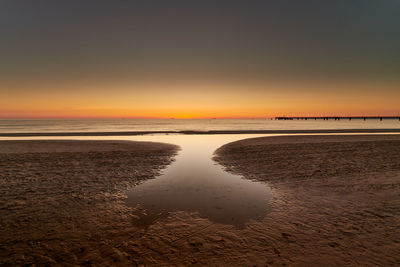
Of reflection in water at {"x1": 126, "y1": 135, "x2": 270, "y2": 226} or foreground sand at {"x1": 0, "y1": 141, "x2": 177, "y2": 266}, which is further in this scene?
reflection in water at {"x1": 126, "y1": 135, "x2": 270, "y2": 226}

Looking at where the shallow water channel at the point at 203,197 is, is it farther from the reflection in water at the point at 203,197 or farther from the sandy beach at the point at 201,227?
the sandy beach at the point at 201,227

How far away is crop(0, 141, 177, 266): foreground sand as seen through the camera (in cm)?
519

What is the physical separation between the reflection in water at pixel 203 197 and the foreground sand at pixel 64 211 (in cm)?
79

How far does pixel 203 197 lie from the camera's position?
9.27 meters

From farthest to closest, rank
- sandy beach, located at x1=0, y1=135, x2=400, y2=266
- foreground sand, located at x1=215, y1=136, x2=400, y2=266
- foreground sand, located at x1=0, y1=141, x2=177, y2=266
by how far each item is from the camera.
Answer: foreground sand, located at x1=0, y1=141, x2=177, y2=266, foreground sand, located at x1=215, y1=136, x2=400, y2=266, sandy beach, located at x1=0, y1=135, x2=400, y2=266

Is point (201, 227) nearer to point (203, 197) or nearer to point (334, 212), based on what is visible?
point (203, 197)

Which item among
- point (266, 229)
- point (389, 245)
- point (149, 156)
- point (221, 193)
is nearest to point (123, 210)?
point (221, 193)

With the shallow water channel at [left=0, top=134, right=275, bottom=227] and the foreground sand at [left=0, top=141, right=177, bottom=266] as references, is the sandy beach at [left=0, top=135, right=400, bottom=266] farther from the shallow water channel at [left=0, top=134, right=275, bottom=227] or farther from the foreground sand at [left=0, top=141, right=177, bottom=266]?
the shallow water channel at [left=0, top=134, right=275, bottom=227]

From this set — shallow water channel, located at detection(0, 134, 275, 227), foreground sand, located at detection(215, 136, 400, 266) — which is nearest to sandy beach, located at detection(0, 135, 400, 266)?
foreground sand, located at detection(215, 136, 400, 266)

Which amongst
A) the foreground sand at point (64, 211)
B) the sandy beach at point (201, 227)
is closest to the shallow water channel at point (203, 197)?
the sandy beach at point (201, 227)

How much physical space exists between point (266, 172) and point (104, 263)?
1072 centimetres

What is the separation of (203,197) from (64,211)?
17.1 feet

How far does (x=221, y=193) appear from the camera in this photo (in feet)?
32.1

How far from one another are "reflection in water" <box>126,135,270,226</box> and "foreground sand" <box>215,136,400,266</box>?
0.84 meters
